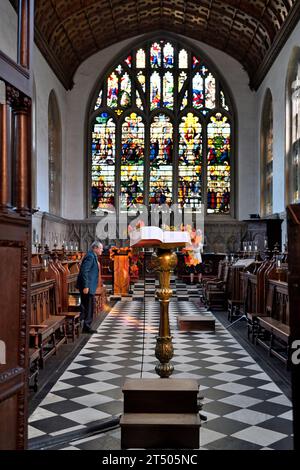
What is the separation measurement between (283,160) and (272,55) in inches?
150

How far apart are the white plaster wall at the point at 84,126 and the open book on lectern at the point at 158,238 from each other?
18333 millimetres

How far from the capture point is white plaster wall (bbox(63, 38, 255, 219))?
2248 cm

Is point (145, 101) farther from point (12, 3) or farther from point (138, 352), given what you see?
point (138, 352)

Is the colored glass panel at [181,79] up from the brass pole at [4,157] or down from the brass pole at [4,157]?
up

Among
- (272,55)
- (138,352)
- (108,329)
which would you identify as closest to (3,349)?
(138,352)

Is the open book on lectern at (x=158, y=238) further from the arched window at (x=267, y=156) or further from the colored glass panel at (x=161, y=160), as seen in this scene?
the colored glass panel at (x=161, y=160)

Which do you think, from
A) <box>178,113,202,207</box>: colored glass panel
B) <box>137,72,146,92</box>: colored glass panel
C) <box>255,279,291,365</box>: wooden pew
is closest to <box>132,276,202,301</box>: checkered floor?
<box>178,113,202,207</box>: colored glass panel

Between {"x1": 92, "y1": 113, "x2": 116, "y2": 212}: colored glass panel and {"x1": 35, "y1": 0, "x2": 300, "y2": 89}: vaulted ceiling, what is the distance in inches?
85.6

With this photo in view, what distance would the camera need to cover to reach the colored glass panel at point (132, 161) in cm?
2281

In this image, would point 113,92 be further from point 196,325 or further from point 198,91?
point 196,325

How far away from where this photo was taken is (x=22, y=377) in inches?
89.4

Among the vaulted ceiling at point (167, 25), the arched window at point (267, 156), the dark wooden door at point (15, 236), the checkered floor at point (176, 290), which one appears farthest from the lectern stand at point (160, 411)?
the arched window at point (267, 156)

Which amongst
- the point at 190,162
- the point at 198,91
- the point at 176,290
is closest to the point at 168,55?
the point at 198,91

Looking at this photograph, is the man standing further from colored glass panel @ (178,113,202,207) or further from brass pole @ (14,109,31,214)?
colored glass panel @ (178,113,202,207)
